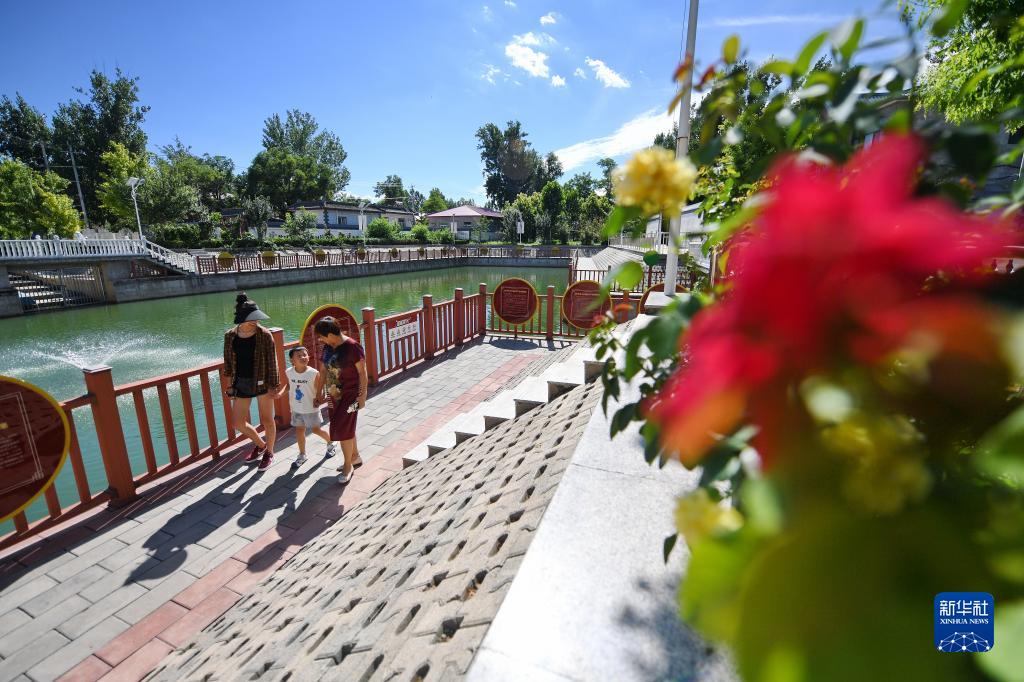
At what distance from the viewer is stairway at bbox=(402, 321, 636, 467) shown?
4.62 metres

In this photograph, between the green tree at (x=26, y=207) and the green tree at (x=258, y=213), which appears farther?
the green tree at (x=258, y=213)

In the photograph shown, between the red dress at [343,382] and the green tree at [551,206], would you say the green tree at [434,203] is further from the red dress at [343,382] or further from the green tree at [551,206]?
the red dress at [343,382]

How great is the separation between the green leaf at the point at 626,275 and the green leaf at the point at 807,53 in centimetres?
35

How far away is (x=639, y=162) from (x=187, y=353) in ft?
44.5

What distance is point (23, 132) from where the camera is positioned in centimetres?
3953

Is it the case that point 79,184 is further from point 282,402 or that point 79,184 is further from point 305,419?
point 305,419

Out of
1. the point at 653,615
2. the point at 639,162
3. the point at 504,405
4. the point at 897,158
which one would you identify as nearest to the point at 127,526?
the point at 504,405

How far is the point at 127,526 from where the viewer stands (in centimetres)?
379

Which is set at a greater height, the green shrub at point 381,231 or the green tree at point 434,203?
the green tree at point 434,203

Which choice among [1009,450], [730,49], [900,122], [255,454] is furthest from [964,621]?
[255,454]

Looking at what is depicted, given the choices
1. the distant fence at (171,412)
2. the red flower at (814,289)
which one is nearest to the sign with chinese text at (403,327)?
the distant fence at (171,412)

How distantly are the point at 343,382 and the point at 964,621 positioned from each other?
451 centimetres

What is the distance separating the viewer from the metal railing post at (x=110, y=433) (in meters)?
3.81

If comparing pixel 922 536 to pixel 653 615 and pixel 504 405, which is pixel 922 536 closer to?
pixel 653 615
